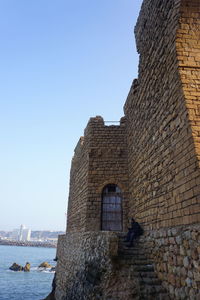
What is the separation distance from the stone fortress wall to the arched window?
1004 mm

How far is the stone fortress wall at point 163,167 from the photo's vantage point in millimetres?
4543

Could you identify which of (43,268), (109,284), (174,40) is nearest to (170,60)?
(174,40)

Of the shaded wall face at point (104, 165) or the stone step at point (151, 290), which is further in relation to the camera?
the shaded wall face at point (104, 165)

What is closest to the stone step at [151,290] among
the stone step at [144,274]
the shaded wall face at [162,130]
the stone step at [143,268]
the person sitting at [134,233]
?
the stone step at [144,274]

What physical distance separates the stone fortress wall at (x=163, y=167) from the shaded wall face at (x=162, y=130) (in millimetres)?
20

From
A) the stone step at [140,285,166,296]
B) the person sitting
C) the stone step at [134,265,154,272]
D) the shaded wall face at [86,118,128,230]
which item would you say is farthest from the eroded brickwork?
the stone step at [140,285,166,296]

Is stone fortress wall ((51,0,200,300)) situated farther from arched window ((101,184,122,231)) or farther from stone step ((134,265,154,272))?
arched window ((101,184,122,231))

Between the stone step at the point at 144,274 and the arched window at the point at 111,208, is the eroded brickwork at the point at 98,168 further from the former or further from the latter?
the stone step at the point at 144,274

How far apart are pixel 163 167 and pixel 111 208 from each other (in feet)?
15.8

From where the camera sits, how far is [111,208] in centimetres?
1009

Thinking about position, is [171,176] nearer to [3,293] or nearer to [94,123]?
[94,123]

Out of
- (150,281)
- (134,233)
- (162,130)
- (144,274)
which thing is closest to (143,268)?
(144,274)

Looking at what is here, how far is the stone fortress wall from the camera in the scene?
454cm

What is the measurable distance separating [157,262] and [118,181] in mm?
4747
